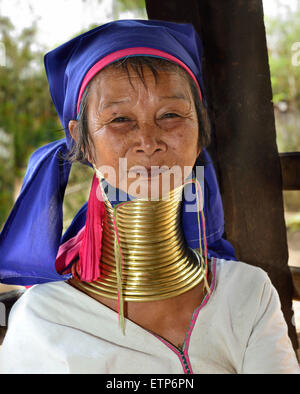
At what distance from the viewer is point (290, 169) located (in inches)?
94.0

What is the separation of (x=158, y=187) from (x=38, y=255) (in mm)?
492

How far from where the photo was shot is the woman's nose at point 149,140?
1.33m

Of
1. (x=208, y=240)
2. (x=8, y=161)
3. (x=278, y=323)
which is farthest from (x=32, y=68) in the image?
(x=278, y=323)

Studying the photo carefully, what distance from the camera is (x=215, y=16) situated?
2.10m

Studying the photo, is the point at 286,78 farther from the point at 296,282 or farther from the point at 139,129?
the point at 139,129

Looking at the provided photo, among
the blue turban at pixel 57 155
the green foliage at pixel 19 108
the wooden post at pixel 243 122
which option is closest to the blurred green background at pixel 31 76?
the green foliage at pixel 19 108

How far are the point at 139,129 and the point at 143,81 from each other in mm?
158

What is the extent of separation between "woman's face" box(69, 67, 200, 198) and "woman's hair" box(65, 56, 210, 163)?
17mm

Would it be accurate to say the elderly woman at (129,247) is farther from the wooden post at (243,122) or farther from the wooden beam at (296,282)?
the wooden beam at (296,282)

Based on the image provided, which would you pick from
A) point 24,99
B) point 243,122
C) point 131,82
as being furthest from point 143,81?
point 24,99

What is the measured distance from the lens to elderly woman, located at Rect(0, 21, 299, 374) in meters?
1.36

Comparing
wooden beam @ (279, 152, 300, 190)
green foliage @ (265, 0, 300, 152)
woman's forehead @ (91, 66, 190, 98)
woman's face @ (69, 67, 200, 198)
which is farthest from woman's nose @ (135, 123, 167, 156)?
green foliage @ (265, 0, 300, 152)

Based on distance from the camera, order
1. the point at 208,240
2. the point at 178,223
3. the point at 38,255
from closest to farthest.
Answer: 1. the point at 38,255
2. the point at 178,223
3. the point at 208,240

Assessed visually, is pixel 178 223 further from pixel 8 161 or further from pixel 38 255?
pixel 8 161
